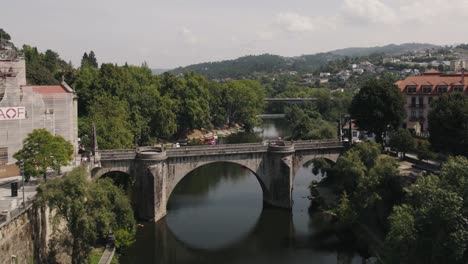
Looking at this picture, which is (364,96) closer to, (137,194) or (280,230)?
(280,230)

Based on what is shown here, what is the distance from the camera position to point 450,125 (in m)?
47.2

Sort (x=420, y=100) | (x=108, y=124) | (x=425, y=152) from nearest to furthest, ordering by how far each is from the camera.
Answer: (x=425, y=152) < (x=108, y=124) < (x=420, y=100)

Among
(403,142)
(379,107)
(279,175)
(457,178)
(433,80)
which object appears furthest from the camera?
(433,80)

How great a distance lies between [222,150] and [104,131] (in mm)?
14644

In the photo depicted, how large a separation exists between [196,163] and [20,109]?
19.2 m

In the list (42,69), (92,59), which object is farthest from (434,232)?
(92,59)

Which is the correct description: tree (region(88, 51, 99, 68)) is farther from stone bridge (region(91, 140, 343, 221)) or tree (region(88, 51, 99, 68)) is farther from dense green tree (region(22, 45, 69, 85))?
stone bridge (region(91, 140, 343, 221))

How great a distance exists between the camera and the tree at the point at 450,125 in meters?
46.7

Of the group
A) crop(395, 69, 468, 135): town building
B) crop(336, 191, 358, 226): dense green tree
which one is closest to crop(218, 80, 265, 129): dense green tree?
crop(395, 69, 468, 135): town building

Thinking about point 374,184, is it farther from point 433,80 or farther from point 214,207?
point 433,80

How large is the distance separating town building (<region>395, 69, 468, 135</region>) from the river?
17.2m

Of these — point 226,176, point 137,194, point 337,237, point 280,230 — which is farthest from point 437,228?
point 226,176

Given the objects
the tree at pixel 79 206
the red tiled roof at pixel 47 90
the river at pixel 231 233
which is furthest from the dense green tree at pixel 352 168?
the red tiled roof at pixel 47 90

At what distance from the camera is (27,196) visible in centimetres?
3416
